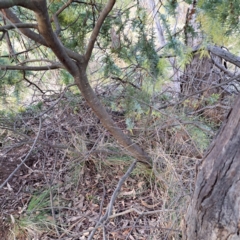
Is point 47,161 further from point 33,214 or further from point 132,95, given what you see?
point 132,95

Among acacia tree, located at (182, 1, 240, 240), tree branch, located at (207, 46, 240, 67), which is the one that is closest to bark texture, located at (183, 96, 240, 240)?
acacia tree, located at (182, 1, 240, 240)

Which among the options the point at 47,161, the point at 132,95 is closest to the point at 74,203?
the point at 47,161

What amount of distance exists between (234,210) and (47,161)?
174 cm

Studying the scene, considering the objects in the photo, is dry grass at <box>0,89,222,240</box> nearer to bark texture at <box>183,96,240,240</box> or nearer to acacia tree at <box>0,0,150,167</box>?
acacia tree at <box>0,0,150,167</box>

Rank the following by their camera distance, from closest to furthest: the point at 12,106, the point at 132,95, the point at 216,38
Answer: the point at 216,38
the point at 132,95
the point at 12,106

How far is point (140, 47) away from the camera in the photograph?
1.20 metres

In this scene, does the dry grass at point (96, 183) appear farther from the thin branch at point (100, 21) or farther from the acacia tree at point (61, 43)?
the thin branch at point (100, 21)

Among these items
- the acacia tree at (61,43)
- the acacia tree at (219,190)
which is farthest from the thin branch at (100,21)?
the acacia tree at (219,190)

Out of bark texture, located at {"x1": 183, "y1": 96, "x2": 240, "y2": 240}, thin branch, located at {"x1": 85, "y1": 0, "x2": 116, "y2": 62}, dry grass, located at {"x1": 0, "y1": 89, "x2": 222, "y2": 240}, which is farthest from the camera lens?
dry grass, located at {"x1": 0, "y1": 89, "x2": 222, "y2": 240}

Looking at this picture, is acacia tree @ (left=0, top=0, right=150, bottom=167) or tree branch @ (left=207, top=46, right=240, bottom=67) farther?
tree branch @ (left=207, top=46, right=240, bottom=67)

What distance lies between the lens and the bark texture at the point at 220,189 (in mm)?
629

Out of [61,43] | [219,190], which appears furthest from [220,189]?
[61,43]

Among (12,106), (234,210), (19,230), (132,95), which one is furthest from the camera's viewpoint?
(12,106)

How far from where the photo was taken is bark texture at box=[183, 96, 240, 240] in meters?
0.63
